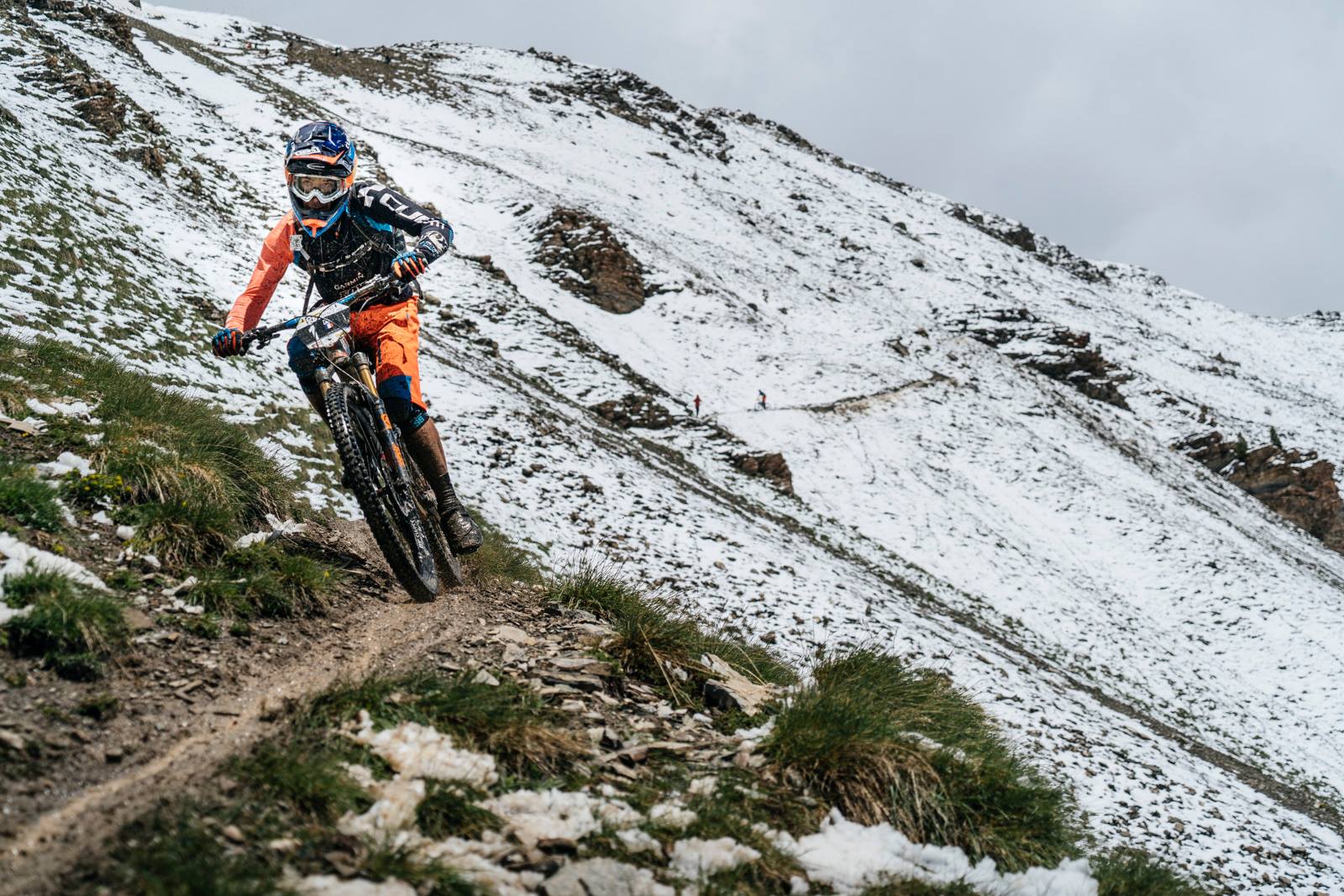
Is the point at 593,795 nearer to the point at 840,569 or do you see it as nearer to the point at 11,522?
the point at 11,522

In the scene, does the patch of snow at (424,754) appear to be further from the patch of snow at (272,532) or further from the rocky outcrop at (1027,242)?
the rocky outcrop at (1027,242)

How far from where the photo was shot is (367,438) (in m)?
5.91

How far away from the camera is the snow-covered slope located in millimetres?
12578

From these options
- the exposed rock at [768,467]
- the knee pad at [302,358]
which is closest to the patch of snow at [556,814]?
the knee pad at [302,358]

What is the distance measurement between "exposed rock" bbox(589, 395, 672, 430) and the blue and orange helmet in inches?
708

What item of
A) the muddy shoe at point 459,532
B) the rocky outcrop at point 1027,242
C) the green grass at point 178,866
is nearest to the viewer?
the green grass at point 178,866

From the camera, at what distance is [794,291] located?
4400 cm

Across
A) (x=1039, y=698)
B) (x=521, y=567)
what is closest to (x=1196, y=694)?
(x=1039, y=698)

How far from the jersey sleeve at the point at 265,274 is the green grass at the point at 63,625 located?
2802 millimetres

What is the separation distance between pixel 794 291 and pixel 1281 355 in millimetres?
43833

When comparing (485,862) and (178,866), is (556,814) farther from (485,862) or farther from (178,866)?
(178,866)

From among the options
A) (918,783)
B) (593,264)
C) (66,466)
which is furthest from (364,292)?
(593,264)

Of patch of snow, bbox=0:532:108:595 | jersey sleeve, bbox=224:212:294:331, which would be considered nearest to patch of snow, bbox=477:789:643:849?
patch of snow, bbox=0:532:108:595

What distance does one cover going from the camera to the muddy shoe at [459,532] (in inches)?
255
